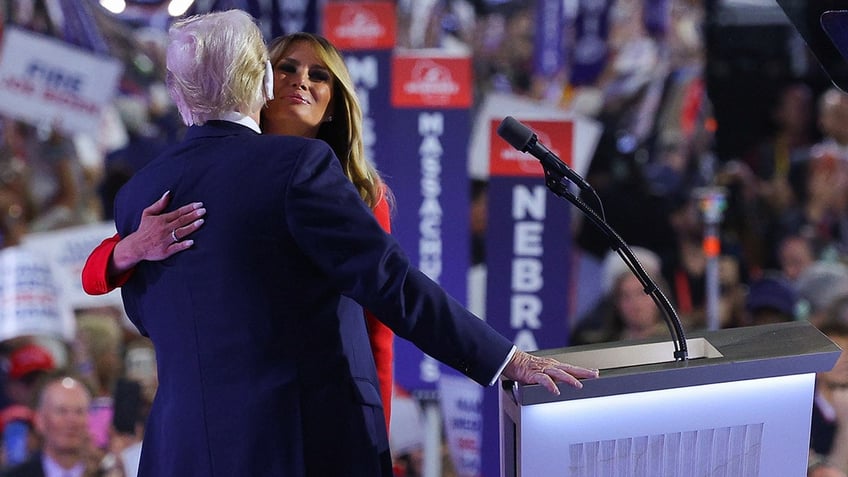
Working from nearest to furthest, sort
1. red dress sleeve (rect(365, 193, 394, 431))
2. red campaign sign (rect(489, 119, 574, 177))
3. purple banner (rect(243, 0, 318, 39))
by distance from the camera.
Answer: red dress sleeve (rect(365, 193, 394, 431)) < purple banner (rect(243, 0, 318, 39)) < red campaign sign (rect(489, 119, 574, 177))

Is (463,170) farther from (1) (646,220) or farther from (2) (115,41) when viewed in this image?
(2) (115,41)

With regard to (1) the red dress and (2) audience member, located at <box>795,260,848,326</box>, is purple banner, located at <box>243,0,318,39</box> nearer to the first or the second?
(1) the red dress

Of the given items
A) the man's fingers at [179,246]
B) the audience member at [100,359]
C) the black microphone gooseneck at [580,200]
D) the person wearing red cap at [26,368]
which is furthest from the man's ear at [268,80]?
the person wearing red cap at [26,368]

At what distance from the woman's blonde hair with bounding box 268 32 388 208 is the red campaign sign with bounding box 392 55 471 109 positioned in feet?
5.24

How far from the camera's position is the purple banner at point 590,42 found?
373 centimetres

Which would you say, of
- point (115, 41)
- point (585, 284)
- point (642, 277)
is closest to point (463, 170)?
point (585, 284)

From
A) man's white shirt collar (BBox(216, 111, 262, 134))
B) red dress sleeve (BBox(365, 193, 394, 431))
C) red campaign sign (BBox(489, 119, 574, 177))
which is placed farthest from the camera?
red campaign sign (BBox(489, 119, 574, 177))

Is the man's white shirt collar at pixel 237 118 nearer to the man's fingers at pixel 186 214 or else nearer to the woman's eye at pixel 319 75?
the man's fingers at pixel 186 214

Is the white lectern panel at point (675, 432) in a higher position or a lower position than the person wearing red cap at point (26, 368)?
higher

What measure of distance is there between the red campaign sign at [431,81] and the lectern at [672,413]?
2191 mm

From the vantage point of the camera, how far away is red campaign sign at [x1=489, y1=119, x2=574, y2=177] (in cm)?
379

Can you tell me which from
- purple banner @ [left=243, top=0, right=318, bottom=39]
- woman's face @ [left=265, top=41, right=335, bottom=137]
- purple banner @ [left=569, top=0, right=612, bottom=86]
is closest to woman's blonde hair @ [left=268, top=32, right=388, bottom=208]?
woman's face @ [left=265, top=41, right=335, bottom=137]

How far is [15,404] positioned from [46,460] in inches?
9.8

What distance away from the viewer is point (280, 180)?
1.52 metres
